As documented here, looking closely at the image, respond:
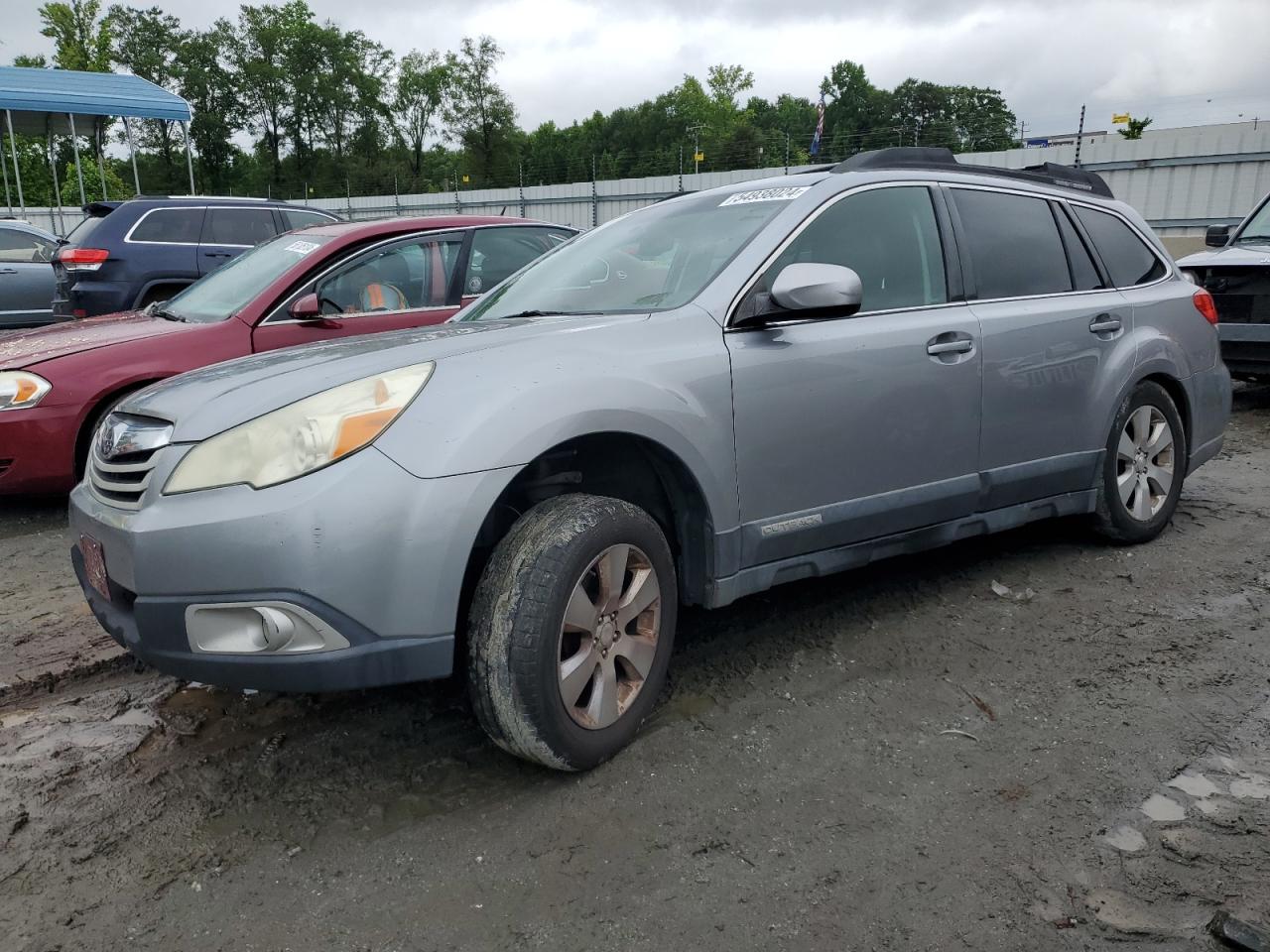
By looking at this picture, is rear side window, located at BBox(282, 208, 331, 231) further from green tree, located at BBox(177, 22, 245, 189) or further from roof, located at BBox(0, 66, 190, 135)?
green tree, located at BBox(177, 22, 245, 189)

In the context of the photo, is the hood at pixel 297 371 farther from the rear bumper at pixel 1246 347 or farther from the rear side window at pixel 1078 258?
the rear bumper at pixel 1246 347

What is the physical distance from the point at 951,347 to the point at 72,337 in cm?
456

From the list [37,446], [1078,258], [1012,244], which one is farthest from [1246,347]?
[37,446]

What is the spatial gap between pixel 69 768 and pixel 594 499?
168 centimetres

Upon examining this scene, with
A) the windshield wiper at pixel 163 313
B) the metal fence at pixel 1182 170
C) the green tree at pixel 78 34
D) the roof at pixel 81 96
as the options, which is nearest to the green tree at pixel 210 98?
the green tree at pixel 78 34

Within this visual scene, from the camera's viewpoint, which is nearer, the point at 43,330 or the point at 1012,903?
the point at 1012,903

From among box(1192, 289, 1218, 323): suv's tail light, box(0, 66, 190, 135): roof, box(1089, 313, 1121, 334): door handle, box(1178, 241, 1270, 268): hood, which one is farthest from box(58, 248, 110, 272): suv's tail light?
box(0, 66, 190, 135): roof

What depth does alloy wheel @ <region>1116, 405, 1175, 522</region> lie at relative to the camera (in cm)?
423

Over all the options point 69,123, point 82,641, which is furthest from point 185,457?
point 69,123

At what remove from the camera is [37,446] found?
484 cm

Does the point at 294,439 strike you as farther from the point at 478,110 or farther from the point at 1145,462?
the point at 478,110

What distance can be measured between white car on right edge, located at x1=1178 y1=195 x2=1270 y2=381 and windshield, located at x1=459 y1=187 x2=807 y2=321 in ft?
19.5

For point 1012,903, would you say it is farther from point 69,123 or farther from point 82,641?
point 69,123

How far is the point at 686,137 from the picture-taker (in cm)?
8175
